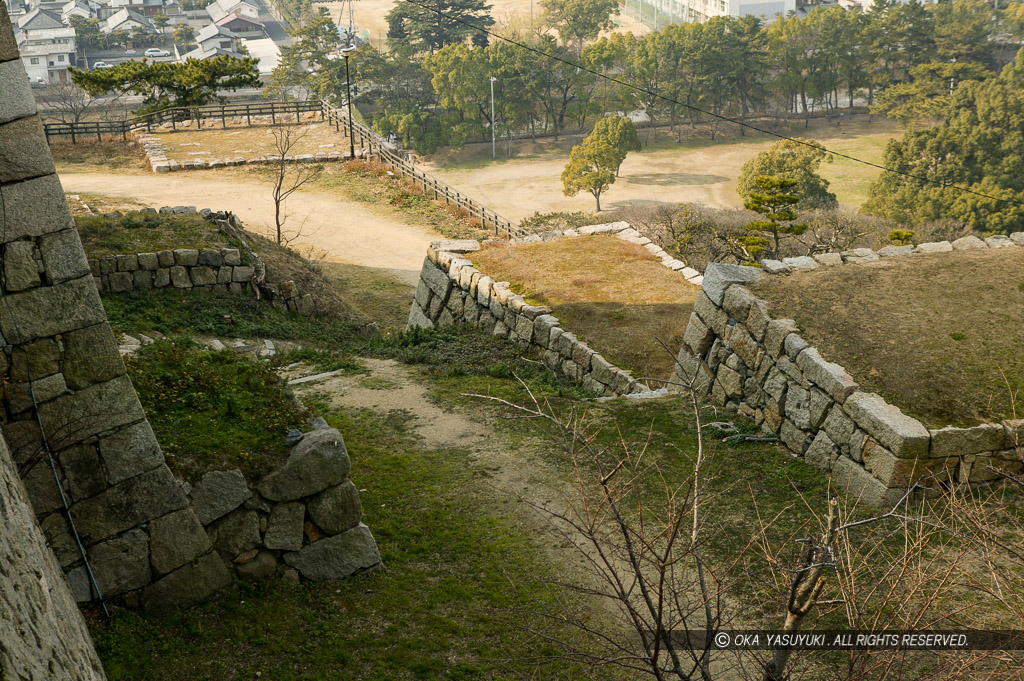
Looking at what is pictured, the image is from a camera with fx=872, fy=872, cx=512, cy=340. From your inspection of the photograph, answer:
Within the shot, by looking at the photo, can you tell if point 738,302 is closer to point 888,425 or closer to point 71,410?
point 888,425

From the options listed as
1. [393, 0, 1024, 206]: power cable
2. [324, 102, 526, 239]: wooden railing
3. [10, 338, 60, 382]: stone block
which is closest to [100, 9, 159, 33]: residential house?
[393, 0, 1024, 206]: power cable

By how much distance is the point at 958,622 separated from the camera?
5.71 m

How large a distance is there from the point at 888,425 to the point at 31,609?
715cm

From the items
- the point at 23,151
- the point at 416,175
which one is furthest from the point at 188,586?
the point at 416,175

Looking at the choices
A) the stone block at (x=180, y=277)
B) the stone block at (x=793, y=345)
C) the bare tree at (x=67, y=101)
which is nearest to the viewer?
the stone block at (x=793, y=345)

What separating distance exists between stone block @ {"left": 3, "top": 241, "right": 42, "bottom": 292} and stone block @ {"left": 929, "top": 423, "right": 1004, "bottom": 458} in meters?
7.62

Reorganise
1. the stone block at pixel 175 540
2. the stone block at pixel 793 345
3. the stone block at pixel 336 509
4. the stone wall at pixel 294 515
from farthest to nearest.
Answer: the stone block at pixel 793 345, the stone block at pixel 336 509, the stone wall at pixel 294 515, the stone block at pixel 175 540

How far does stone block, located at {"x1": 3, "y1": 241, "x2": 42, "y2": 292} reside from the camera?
5656 millimetres

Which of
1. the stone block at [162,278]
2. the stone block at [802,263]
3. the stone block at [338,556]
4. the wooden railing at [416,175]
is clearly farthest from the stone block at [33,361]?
the wooden railing at [416,175]

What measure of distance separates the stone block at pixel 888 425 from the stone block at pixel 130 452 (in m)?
6.38

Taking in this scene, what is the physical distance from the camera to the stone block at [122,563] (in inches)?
242

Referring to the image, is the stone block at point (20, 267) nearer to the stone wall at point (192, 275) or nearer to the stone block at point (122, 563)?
the stone block at point (122, 563)

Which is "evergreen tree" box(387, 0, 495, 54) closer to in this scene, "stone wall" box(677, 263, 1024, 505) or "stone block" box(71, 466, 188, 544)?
"stone wall" box(677, 263, 1024, 505)

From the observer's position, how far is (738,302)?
10.7 meters
